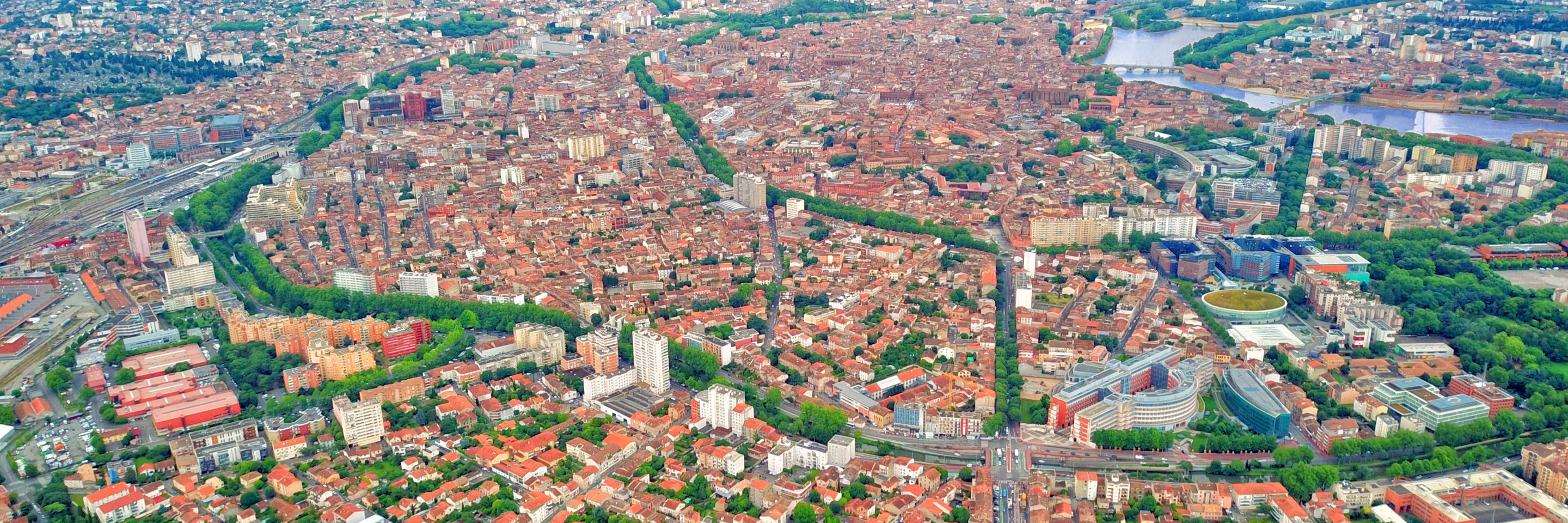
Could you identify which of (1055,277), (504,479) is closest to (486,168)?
(1055,277)

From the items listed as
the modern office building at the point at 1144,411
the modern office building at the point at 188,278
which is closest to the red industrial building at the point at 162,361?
the modern office building at the point at 188,278

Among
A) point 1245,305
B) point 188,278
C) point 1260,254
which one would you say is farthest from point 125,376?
point 1260,254

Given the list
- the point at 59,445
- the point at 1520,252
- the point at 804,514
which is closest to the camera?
the point at 804,514

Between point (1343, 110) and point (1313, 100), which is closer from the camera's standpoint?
point (1343, 110)

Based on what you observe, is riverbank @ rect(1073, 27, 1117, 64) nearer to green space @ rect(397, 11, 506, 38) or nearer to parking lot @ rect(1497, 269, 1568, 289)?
green space @ rect(397, 11, 506, 38)

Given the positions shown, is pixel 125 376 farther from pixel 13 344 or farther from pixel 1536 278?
pixel 1536 278

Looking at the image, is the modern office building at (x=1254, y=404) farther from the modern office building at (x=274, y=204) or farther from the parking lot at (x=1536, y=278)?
the modern office building at (x=274, y=204)

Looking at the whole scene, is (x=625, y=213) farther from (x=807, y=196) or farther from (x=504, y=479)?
(x=504, y=479)
